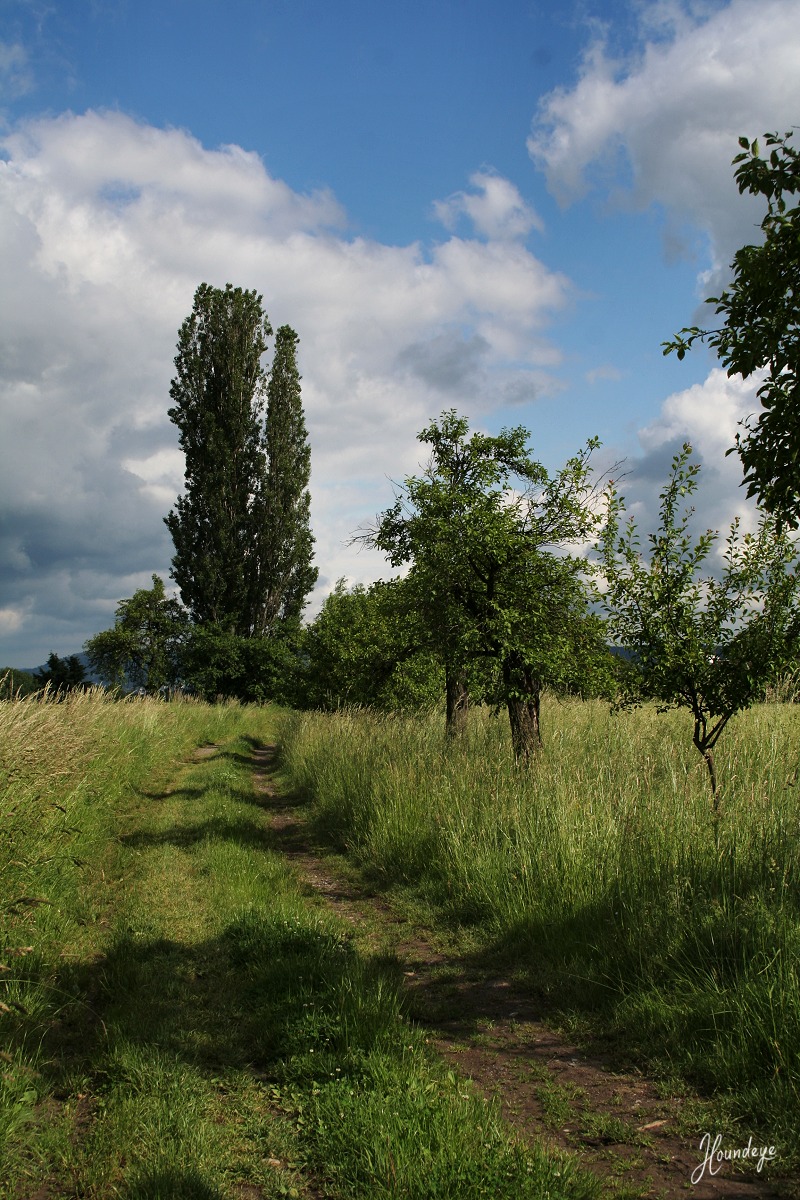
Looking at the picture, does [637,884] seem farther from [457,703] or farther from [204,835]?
[457,703]

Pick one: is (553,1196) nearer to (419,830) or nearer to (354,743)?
(419,830)

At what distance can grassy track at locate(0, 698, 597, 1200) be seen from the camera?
3189 mm

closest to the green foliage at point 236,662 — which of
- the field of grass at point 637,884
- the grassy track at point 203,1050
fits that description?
the field of grass at point 637,884

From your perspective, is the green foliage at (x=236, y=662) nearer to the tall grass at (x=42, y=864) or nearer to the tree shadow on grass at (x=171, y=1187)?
the tall grass at (x=42, y=864)

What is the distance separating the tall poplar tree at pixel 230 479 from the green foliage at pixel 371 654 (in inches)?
458

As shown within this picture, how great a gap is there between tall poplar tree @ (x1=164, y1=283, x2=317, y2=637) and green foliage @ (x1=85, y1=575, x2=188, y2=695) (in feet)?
17.8

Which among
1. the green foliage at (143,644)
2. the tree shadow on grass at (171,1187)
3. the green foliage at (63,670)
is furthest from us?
the green foliage at (143,644)

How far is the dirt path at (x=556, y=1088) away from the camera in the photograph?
320cm

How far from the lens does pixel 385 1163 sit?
3.14 meters

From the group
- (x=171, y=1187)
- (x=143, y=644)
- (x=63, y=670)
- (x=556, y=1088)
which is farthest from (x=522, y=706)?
(x=143, y=644)

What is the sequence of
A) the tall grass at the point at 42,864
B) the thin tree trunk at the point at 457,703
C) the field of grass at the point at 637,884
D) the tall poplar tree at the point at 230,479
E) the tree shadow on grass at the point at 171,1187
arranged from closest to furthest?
1. the tree shadow on grass at the point at 171,1187
2. the field of grass at the point at 637,884
3. the tall grass at the point at 42,864
4. the thin tree trunk at the point at 457,703
5. the tall poplar tree at the point at 230,479

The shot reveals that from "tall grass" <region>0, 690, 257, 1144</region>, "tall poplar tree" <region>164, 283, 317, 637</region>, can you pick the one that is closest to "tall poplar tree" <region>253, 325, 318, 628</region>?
"tall poplar tree" <region>164, 283, 317, 637</region>

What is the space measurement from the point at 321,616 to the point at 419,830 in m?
17.4

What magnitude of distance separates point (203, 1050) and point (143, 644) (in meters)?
42.5
